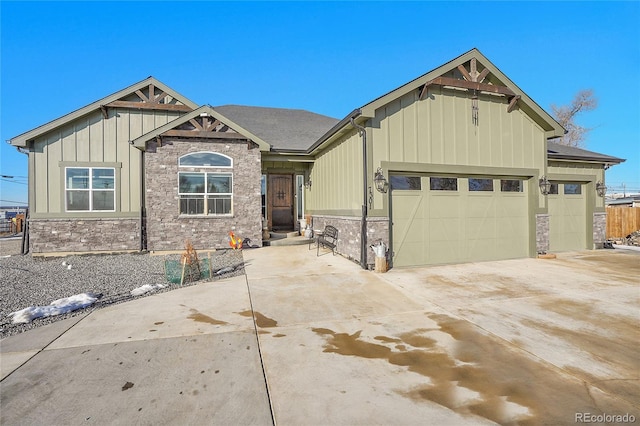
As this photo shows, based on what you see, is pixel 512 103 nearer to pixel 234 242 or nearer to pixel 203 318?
pixel 234 242

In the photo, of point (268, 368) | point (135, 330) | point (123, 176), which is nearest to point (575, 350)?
point (268, 368)

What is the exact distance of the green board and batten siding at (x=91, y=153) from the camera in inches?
373

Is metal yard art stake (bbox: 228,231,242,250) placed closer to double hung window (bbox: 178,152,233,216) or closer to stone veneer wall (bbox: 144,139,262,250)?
stone veneer wall (bbox: 144,139,262,250)

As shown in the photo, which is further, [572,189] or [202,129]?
[572,189]

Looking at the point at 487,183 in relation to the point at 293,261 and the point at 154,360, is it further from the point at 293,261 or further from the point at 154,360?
the point at 154,360

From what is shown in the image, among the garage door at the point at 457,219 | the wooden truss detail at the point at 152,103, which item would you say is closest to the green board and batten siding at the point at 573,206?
the garage door at the point at 457,219

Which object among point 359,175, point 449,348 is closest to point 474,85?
point 359,175

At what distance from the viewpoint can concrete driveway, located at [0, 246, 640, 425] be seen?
2248mm

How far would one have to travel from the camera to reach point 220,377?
268 centimetres

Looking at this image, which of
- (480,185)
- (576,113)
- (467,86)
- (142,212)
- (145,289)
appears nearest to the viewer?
(145,289)

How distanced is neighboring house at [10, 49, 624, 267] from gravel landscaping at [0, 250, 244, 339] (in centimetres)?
110

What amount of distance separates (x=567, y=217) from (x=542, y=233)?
237cm

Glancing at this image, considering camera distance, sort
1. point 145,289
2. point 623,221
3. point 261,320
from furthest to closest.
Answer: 1. point 623,221
2. point 145,289
3. point 261,320

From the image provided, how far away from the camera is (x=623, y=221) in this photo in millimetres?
12797
